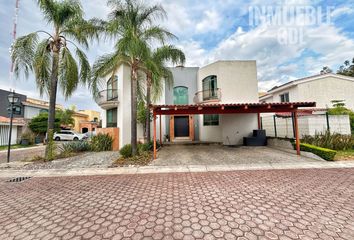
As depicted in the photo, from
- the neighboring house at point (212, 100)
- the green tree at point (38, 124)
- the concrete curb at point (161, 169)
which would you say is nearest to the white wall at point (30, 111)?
the green tree at point (38, 124)

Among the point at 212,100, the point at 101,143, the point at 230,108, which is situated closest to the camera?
the point at 230,108

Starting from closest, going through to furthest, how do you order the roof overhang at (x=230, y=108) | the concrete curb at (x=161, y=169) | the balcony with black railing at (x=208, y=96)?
the concrete curb at (x=161, y=169), the roof overhang at (x=230, y=108), the balcony with black railing at (x=208, y=96)

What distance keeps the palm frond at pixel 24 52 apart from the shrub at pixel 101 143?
5.81 metres

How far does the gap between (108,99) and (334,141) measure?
16042mm

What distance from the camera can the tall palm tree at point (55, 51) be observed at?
8.30 m

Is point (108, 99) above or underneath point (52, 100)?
above

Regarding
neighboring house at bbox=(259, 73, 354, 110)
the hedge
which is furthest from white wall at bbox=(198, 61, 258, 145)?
the hedge

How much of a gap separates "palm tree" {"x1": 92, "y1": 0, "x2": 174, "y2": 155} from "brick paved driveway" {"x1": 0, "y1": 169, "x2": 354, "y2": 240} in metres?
4.62

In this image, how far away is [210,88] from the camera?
1495cm

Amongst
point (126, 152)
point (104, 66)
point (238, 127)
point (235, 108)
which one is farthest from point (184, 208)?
point (238, 127)

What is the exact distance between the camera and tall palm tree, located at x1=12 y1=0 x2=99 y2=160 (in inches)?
327

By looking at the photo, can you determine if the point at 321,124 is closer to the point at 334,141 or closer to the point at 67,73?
the point at 334,141

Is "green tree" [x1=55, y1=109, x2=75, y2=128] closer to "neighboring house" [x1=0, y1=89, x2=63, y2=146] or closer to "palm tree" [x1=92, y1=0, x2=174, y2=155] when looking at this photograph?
"neighboring house" [x1=0, y1=89, x2=63, y2=146]

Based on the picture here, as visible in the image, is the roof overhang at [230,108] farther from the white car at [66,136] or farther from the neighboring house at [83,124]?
the neighboring house at [83,124]
